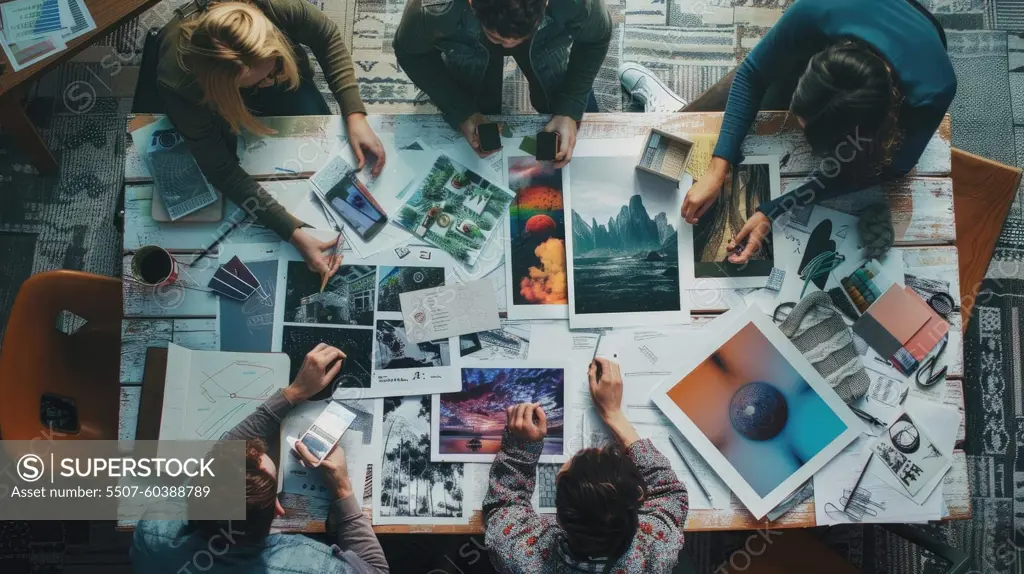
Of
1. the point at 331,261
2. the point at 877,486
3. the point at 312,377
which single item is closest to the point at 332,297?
the point at 331,261

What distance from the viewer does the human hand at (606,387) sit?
5.13ft

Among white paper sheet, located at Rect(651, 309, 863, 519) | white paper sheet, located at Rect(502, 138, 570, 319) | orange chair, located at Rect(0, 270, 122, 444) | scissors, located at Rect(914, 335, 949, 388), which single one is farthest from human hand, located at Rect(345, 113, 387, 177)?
scissors, located at Rect(914, 335, 949, 388)

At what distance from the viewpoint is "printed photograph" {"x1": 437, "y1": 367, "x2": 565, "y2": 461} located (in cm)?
158

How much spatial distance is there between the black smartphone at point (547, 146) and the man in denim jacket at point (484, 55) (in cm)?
2

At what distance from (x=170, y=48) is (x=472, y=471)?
3.88 ft

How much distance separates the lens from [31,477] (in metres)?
1.71

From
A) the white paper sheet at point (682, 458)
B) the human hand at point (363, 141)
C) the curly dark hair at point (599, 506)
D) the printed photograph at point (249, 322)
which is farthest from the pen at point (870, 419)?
the printed photograph at point (249, 322)

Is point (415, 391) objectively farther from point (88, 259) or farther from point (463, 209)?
point (88, 259)

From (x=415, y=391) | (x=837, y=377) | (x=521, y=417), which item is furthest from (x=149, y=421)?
(x=837, y=377)

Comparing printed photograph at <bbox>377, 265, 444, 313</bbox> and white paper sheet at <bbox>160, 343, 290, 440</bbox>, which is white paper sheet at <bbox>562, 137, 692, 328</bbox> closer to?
printed photograph at <bbox>377, 265, 444, 313</bbox>

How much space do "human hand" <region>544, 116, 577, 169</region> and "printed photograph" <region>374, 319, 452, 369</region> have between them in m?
0.53

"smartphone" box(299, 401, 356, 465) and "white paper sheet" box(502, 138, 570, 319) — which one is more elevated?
"white paper sheet" box(502, 138, 570, 319)

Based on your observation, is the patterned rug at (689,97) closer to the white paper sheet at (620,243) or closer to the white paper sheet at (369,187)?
the white paper sheet at (369,187)

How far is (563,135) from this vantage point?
1.63 m
